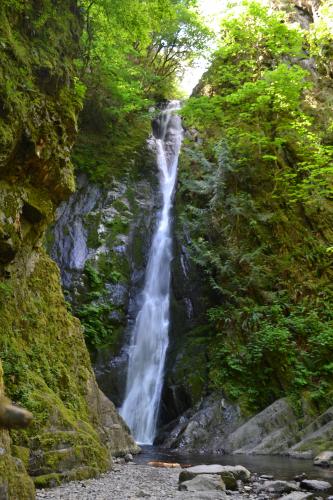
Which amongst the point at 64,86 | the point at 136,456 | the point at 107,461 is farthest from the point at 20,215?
the point at 136,456

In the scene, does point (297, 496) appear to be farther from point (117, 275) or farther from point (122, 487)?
point (117, 275)

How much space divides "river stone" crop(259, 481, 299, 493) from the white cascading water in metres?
6.86

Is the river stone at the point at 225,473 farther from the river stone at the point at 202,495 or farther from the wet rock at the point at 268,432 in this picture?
the wet rock at the point at 268,432

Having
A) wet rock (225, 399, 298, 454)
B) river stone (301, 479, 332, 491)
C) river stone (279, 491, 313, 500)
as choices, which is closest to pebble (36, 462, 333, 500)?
river stone (279, 491, 313, 500)

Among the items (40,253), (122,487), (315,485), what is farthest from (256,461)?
(40,253)

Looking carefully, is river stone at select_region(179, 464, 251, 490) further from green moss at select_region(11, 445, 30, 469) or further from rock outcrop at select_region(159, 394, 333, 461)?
rock outcrop at select_region(159, 394, 333, 461)

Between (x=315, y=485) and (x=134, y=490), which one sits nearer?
(x=134, y=490)

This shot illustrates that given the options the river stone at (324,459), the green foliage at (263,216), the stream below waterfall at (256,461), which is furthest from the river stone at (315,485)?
the green foliage at (263,216)

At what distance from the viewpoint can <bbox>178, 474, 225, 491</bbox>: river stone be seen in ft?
19.7

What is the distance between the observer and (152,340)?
1503 cm

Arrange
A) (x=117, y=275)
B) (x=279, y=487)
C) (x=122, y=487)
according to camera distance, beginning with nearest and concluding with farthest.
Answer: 1. (x=122, y=487)
2. (x=279, y=487)
3. (x=117, y=275)

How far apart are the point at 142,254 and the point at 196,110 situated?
19.8ft

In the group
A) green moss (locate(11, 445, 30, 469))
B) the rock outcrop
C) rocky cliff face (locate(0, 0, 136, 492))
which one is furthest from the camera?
the rock outcrop

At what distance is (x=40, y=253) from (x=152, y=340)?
6.85 m
